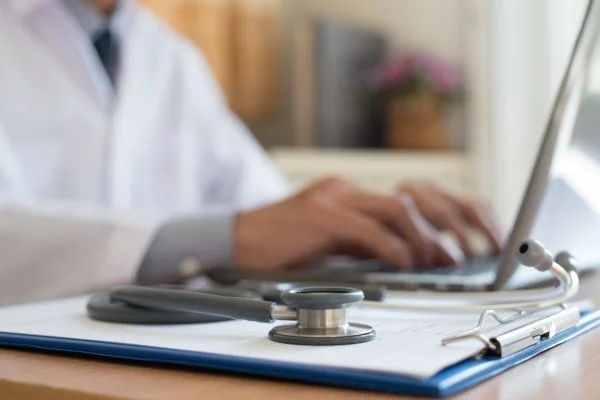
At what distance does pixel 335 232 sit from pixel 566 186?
1.00 ft

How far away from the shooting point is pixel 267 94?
99.3 inches

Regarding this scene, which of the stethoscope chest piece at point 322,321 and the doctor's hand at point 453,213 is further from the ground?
the doctor's hand at point 453,213

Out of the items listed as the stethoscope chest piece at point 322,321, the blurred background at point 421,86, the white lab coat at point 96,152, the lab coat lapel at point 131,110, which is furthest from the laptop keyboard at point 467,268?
the blurred background at point 421,86

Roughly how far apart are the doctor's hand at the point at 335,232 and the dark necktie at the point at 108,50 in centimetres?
55

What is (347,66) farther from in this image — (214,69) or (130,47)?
(130,47)

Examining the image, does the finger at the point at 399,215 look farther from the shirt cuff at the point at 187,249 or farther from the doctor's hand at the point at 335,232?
the shirt cuff at the point at 187,249

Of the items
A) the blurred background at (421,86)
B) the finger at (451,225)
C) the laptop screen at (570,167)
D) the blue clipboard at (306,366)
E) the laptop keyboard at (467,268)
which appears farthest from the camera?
the blurred background at (421,86)

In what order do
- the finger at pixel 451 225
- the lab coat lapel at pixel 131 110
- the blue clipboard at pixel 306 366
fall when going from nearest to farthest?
1. the blue clipboard at pixel 306 366
2. the finger at pixel 451 225
3. the lab coat lapel at pixel 131 110

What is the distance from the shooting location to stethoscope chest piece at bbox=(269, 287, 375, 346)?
0.42 meters

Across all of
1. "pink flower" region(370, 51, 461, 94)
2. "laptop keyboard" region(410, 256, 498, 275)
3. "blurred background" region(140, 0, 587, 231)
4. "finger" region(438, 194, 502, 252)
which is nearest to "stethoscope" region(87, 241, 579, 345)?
"laptop keyboard" region(410, 256, 498, 275)

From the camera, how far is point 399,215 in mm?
895

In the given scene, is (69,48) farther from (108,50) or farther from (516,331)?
(516,331)

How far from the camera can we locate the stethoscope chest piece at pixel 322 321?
0.42 metres

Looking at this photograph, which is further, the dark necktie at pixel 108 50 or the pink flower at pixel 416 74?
the pink flower at pixel 416 74
